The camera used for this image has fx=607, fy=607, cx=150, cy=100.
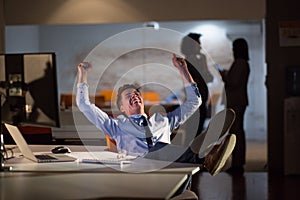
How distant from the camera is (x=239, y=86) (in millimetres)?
8656

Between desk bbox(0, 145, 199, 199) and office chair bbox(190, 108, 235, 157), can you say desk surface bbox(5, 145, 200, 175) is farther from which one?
office chair bbox(190, 108, 235, 157)

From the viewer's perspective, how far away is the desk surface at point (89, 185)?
2.49 m

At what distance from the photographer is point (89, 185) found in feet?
8.85

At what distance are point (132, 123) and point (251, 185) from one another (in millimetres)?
3704

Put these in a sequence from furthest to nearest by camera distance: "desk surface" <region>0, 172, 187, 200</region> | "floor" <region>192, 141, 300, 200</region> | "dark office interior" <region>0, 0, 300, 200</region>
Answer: "dark office interior" <region>0, 0, 300, 200</region>, "floor" <region>192, 141, 300, 200</region>, "desk surface" <region>0, 172, 187, 200</region>

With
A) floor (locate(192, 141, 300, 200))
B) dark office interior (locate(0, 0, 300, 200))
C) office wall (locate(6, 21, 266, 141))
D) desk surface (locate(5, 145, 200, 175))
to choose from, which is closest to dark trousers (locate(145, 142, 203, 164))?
desk surface (locate(5, 145, 200, 175))

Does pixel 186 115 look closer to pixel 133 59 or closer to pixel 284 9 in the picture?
pixel 284 9

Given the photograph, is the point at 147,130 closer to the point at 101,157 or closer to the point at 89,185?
the point at 101,157

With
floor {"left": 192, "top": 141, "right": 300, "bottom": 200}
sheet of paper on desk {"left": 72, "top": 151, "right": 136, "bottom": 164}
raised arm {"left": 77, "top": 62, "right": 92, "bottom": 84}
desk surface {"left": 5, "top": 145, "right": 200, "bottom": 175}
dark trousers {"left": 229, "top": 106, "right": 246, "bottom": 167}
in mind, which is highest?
raised arm {"left": 77, "top": 62, "right": 92, "bottom": 84}

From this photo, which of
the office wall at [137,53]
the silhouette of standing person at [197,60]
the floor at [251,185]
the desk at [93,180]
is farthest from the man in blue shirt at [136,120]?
the office wall at [137,53]

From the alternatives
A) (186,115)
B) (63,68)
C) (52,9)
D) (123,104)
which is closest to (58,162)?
(123,104)

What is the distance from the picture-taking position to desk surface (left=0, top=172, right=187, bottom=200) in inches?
98.0

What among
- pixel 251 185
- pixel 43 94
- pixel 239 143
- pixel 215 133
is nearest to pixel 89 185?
pixel 43 94

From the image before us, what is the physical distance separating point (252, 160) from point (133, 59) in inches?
127
